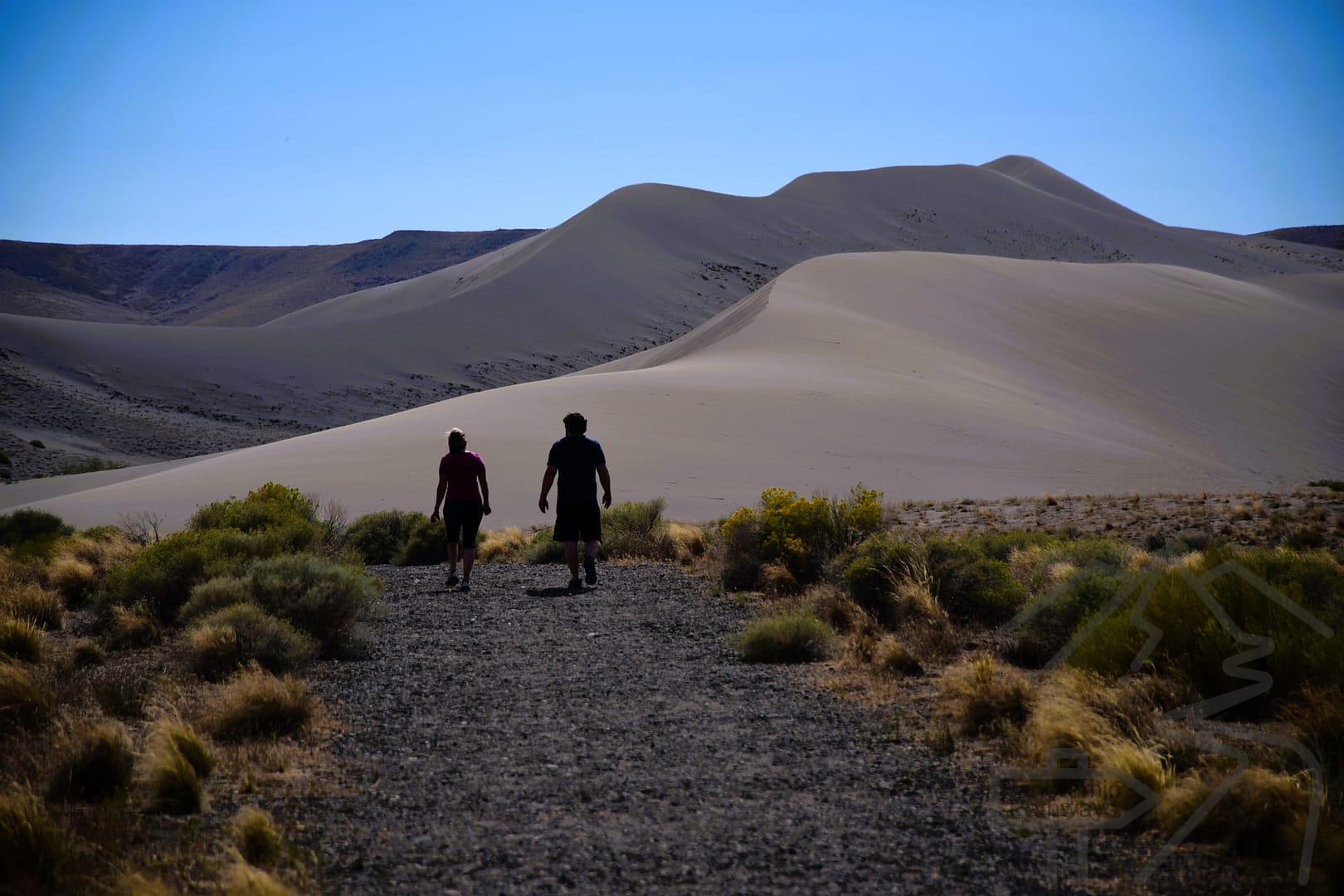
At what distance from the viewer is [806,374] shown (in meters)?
31.8

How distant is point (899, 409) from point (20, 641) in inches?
933

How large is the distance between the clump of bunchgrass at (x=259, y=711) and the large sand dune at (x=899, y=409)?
13.1 metres

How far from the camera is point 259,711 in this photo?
18.5 ft

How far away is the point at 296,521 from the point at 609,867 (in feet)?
30.4

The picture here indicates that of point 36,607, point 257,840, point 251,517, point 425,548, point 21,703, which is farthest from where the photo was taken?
point 425,548

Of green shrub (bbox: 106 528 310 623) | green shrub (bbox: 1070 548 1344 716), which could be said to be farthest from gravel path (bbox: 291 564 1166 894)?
green shrub (bbox: 106 528 310 623)

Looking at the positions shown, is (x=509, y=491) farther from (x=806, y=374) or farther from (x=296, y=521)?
(x=806, y=374)

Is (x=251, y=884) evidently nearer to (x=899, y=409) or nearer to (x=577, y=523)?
(x=577, y=523)

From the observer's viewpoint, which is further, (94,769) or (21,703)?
(21,703)

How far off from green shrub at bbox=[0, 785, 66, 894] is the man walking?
682 cm

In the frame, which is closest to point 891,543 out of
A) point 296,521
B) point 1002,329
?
point 296,521

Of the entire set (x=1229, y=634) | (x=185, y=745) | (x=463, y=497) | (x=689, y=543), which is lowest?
(x=689, y=543)

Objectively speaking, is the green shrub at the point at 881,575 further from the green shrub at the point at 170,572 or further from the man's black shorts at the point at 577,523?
the green shrub at the point at 170,572

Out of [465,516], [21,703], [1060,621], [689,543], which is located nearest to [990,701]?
[1060,621]
